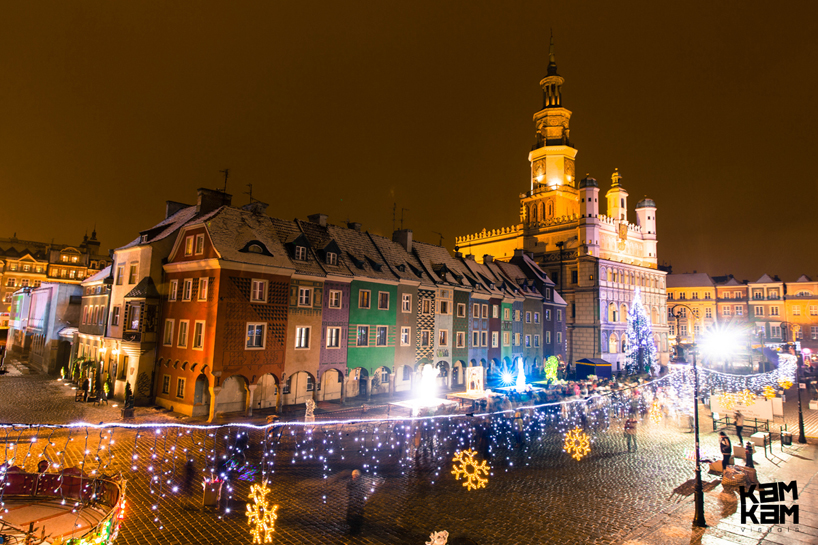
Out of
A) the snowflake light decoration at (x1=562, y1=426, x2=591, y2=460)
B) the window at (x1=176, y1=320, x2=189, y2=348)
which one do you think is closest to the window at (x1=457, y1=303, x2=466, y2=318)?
the snowflake light decoration at (x1=562, y1=426, x2=591, y2=460)

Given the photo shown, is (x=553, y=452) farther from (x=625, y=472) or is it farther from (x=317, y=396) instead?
(x=317, y=396)

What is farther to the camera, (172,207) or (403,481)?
(172,207)

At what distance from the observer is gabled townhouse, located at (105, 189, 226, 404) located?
92.1ft

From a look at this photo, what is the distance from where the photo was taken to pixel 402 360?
118 ft

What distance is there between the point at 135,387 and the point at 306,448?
48.8ft

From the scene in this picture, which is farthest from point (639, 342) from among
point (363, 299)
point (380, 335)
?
point (363, 299)

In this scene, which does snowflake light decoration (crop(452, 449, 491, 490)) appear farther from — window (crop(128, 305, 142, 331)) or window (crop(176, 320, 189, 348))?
window (crop(128, 305, 142, 331))

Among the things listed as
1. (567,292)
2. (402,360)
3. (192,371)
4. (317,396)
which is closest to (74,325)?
(192,371)

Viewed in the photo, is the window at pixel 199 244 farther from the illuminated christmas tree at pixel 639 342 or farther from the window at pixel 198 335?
the illuminated christmas tree at pixel 639 342

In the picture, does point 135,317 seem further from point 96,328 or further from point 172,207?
point 172,207

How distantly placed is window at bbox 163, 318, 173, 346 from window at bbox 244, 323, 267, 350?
5488 mm

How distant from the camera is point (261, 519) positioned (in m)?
12.8

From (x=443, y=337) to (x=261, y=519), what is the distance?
27640 mm

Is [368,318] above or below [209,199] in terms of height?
below
